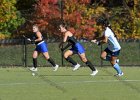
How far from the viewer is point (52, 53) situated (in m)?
28.1

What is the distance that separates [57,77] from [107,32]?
84.6 inches

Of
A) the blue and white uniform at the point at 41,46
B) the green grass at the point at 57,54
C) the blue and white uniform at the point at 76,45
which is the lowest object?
the green grass at the point at 57,54

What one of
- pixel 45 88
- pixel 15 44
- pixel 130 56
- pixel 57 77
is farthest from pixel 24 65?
pixel 45 88

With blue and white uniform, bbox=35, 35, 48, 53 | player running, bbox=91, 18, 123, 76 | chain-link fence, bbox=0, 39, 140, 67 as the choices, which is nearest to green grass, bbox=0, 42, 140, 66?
chain-link fence, bbox=0, 39, 140, 67

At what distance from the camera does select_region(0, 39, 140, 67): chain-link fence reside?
2677 cm

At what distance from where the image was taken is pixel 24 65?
1043 inches

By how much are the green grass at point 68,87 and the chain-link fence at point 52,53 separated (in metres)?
6.29

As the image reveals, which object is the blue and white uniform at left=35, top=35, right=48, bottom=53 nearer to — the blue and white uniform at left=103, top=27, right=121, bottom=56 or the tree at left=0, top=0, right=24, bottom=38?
the blue and white uniform at left=103, top=27, right=121, bottom=56

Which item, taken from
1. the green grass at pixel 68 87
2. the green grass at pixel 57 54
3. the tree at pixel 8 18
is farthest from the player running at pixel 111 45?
the tree at pixel 8 18

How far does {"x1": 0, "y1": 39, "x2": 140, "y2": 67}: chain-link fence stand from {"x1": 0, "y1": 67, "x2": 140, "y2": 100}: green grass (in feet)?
20.6

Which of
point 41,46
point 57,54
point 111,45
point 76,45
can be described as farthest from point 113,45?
point 57,54

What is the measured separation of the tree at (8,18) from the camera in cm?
3362

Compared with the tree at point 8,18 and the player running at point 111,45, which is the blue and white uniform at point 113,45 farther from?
the tree at point 8,18

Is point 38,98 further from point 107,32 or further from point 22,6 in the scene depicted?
point 22,6
